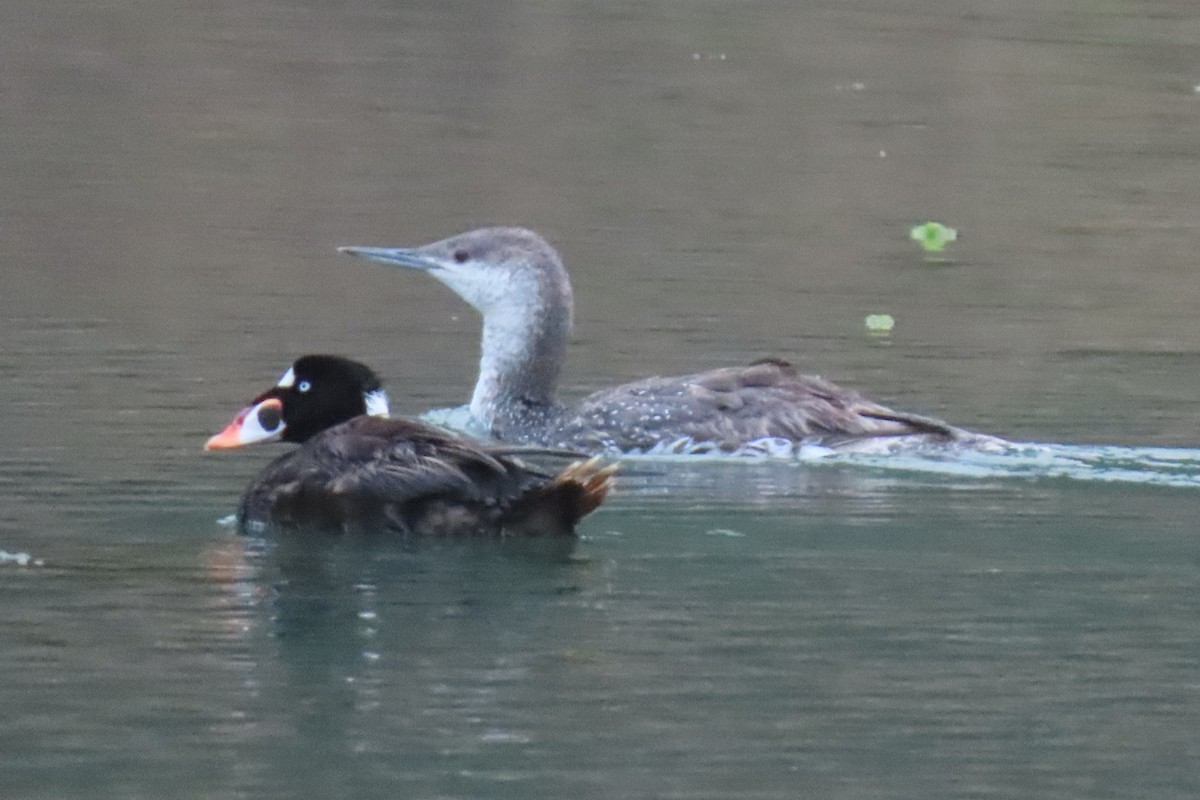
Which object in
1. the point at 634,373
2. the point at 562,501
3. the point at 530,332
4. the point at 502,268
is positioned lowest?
the point at 634,373

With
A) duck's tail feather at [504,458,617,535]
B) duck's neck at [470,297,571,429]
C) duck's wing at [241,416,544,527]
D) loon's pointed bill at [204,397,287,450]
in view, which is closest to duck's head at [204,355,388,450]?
loon's pointed bill at [204,397,287,450]

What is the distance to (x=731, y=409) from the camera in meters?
12.5

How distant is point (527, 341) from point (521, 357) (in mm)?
147

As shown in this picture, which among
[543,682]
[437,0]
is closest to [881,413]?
[543,682]

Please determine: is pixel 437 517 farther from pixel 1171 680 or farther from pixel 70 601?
pixel 1171 680

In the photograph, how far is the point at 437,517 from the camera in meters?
10.2

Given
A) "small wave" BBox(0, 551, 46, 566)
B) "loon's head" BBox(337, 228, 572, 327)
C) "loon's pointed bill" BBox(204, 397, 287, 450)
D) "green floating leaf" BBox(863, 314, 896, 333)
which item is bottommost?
"green floating leaf" BBox(863, 314, 896, 333)

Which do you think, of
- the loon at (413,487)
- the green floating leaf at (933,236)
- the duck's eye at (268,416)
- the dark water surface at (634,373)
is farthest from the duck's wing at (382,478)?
the green floating leaf at (933,236)

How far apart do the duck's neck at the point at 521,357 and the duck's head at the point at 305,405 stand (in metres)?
2.30

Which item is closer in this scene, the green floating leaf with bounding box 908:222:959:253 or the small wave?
the small wave

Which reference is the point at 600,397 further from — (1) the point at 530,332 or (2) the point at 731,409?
(1) the point at 530,332

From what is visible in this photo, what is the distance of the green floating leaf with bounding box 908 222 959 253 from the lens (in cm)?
1812

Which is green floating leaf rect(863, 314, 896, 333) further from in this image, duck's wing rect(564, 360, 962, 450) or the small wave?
the small wave

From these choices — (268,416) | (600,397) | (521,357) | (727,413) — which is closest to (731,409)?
(727,413)
